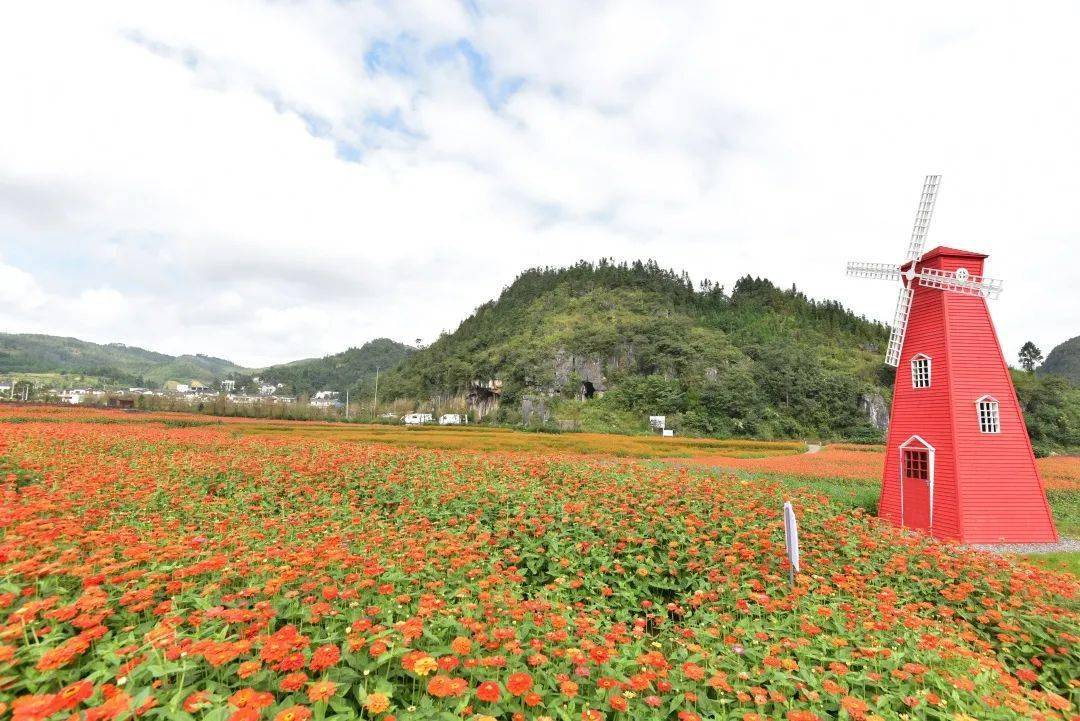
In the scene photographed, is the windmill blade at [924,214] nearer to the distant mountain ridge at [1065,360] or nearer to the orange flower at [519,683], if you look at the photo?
the orange flower at [519,683]

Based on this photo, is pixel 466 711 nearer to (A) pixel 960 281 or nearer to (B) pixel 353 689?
(B) pixel 353 689

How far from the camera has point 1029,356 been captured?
A: 89.6m

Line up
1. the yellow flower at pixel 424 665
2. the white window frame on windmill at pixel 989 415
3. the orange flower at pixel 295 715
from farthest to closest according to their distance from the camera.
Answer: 1. the white window frame on windmill at pixel 989 415
2. the yellow flower at pixel 424 665
3. the orange flower at pixel 295 715

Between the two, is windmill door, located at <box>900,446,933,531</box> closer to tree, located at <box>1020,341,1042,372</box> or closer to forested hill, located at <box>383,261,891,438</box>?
forested hill, located at <box>383,261,891,438</box>

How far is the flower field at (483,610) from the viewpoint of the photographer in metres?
2.66

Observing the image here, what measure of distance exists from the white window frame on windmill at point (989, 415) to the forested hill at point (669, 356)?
42.8m

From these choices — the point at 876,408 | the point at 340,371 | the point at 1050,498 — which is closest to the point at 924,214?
the point at 1050,498

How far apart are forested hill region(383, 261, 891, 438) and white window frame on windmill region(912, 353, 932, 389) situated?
4192 cm

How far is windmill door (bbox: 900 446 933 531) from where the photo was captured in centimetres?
1214

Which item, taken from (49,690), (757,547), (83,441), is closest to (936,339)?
(757,547)

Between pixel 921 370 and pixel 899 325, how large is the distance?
1.57 m

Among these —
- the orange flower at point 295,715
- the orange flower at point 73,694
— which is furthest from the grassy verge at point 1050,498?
the orange flower at point 73,694

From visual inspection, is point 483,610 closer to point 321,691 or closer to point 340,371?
point 321,691

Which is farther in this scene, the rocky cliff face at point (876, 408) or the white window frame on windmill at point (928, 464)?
the rocky cliff face at point (876, 408)
